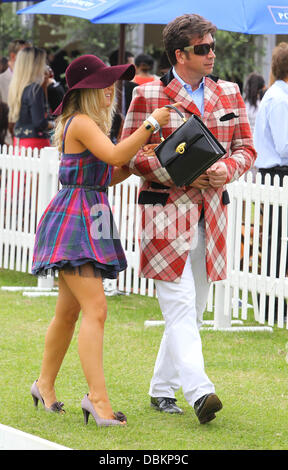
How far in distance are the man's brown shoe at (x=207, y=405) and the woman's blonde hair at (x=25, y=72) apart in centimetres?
668

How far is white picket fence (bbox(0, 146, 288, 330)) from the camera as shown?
7.39 metres

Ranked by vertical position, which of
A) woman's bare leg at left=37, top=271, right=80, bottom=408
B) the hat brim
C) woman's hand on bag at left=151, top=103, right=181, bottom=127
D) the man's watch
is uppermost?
the hat brim

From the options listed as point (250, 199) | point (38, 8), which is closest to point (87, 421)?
point (250, 199)

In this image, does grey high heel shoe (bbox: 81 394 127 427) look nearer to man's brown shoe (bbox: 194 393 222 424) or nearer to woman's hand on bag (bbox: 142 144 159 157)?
man's brown shoe (bbox: 194 393 222 424)

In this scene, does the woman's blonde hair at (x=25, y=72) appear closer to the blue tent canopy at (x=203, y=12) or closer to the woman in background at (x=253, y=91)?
the blue tent canopy at (x=203, y=12)

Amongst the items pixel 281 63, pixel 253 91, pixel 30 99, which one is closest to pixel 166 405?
pixel 281 63

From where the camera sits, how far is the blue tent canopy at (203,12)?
8.46 m

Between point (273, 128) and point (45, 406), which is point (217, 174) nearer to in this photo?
point (45, 406)

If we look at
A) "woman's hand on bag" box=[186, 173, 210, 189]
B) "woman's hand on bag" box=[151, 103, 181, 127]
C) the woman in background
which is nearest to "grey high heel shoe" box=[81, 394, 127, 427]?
"woman's hand on bag" box=[186, 173, 210, 189]

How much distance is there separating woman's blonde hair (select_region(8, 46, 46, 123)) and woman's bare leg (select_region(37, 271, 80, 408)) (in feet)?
20.1
